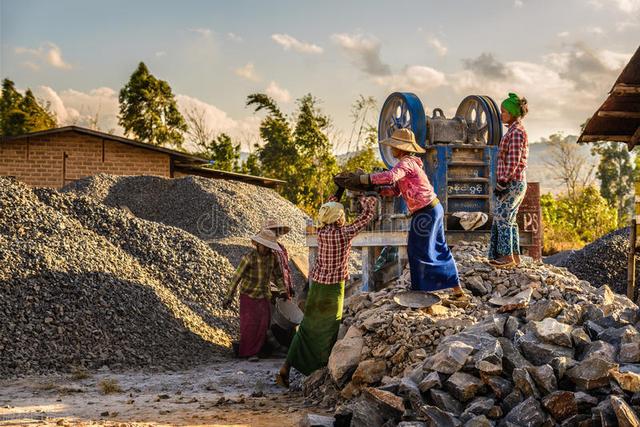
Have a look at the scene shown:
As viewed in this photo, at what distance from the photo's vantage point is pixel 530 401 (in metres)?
4.29

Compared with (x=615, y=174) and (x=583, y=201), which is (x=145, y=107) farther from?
(x=615, y=174)

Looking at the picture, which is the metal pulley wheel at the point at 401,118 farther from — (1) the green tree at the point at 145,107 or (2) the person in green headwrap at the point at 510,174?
(1) the green tree at the point at 145,107

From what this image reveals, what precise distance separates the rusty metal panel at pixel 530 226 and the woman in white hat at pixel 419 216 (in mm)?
2637

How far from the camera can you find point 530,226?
870cm

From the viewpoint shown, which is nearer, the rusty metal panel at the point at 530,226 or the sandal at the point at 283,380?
the sandal at the point at 283,380

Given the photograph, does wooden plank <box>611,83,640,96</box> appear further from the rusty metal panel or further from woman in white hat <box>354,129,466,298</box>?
woman in white hat <box>354,129,466,298</box>

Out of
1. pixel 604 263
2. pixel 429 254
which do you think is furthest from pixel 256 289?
pixel 604 263

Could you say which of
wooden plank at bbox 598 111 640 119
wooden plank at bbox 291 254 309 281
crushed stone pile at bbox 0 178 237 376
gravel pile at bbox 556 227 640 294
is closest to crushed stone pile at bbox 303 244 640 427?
wooden plank at bbox 598 111 640 119

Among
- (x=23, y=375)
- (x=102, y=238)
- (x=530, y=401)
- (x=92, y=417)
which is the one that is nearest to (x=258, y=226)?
(x=102, y=238)

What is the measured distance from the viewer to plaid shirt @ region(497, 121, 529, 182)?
6773 mm

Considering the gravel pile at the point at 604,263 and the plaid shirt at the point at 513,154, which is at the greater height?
the plaid shirt at the point at 513,154

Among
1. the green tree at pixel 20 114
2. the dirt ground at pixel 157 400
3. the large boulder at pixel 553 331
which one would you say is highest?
the green tree at pixel 20 114

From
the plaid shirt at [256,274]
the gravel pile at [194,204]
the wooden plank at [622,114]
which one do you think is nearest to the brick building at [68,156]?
the gravel pile at [194,204]

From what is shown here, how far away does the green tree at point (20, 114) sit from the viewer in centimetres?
3031
